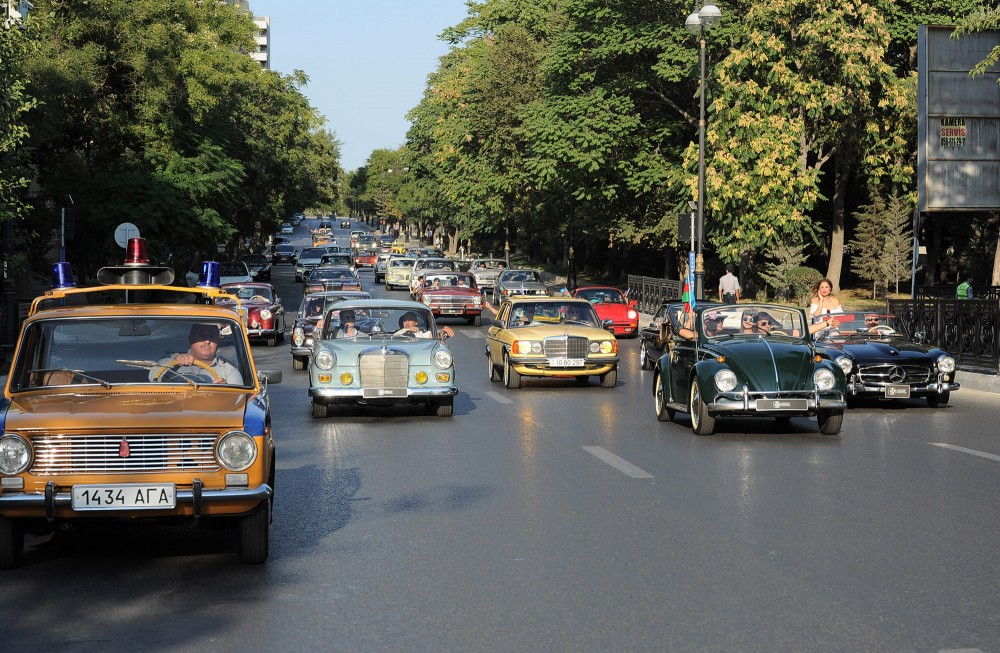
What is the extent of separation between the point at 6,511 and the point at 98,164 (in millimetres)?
41451

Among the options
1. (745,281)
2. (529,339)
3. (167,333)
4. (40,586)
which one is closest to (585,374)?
(529,339)

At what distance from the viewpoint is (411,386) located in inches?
643

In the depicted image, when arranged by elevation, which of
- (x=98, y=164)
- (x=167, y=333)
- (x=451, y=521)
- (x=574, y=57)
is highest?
(x=574, y=57)

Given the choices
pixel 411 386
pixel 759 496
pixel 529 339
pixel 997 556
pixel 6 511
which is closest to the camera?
pixel 6 511

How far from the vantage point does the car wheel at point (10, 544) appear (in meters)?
7.52

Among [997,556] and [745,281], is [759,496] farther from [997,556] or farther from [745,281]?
[745,281]

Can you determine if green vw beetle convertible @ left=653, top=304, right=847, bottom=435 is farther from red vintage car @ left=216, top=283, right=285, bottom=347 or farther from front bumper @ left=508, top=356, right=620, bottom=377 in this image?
red vintage car @ left=216, top=283, right=285, bottom=347

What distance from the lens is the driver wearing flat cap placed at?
8.76 meters

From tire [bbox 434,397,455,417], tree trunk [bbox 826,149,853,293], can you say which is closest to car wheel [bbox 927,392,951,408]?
tire [bbox 434,397,455,417]

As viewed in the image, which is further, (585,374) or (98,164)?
(98,164)

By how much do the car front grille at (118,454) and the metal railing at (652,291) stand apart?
3664cm

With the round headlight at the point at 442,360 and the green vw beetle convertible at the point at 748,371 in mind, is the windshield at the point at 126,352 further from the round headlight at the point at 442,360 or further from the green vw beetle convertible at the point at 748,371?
the round headlight at the point at 442,360

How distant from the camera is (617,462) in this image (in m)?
12.5

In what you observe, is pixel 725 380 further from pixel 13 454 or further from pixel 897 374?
pixel 13 454
